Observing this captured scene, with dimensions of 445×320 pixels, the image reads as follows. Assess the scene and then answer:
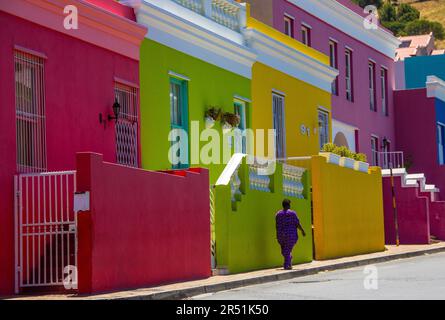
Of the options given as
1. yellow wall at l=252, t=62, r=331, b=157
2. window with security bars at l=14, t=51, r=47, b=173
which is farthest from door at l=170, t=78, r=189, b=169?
window with security bars at l=14, t=51, r=47, b=173

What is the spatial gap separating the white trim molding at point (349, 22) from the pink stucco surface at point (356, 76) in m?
0.16

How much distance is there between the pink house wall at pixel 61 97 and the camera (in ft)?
54.6

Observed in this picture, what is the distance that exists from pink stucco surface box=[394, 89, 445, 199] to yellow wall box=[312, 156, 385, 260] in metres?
10.2

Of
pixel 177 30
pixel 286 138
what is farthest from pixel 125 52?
pixel 286 138

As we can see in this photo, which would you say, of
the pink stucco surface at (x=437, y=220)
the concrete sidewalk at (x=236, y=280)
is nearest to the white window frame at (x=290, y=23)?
the concrete sidewalk at (x=236, y=280)

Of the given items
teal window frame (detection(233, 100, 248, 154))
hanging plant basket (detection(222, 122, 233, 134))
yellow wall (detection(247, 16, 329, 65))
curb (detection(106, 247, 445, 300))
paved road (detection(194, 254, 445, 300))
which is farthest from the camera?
yellow wall (detection(247, 16, 329, 65))

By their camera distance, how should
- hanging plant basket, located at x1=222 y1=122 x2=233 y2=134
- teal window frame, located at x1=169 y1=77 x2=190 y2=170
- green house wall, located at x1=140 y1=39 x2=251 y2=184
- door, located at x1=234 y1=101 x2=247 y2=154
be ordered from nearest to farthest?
green house wall, located at x1=140 y1=39 x2=251 y2=184, teal window frame, located at x1=169 y1=77 x2=190 y2=170, hanging plant basket, located at x1=222 y1=122 x2=233 y2=134, door, located at x1=234 y1=101 x2=247 y2=154

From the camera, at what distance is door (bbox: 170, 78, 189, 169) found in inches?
896

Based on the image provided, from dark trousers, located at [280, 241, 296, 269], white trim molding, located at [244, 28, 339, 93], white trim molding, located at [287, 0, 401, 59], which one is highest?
white trim molding, located at [287, 0, 401, 59]

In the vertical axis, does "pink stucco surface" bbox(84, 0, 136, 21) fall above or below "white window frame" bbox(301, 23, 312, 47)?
below

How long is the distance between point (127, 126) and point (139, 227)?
3123mm

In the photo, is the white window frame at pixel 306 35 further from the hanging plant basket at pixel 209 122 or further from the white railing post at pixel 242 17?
the hanging plant basket at pixel 209 122

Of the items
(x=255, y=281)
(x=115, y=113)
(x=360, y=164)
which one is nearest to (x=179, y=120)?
(x=115, y=113)

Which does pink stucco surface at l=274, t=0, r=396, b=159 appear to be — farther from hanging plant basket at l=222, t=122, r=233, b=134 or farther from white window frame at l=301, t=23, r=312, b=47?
hanging plant basket at l=222, t=122, r=233, b=134
